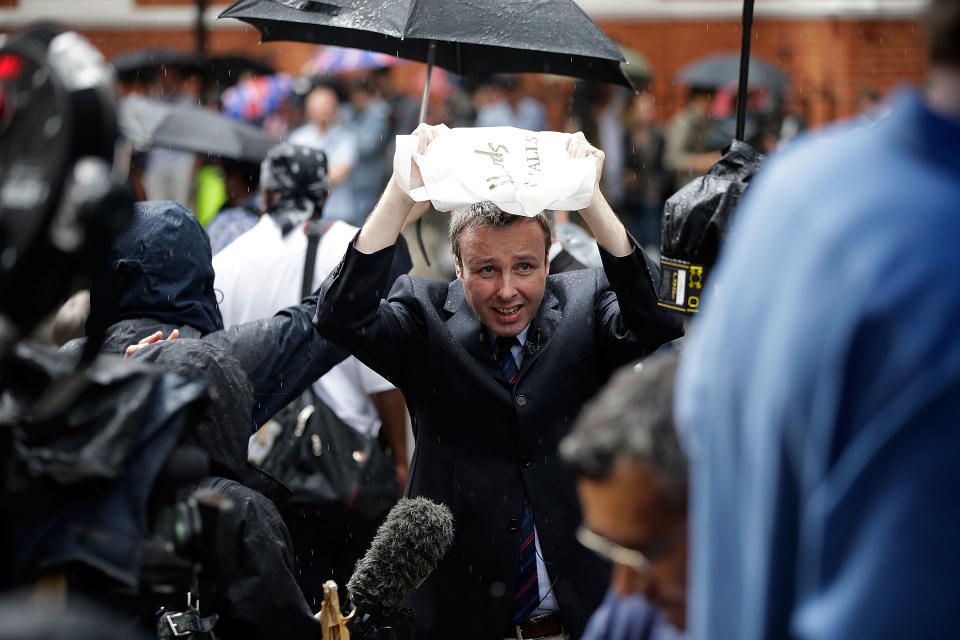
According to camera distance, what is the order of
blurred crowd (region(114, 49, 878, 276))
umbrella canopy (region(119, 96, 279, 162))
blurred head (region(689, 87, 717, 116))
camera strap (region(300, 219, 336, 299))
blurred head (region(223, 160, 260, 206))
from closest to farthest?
camera strap (region(300, 219, 336, 299)), blurred head (region(223, 160, 260, 206)), umbrella canopy (region(119, 96, 279, 162)), blurred crowd (region(114, 49, 878, 276)), blurred head (region(689, 87, 717, 116))

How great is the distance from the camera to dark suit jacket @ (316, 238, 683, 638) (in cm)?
345

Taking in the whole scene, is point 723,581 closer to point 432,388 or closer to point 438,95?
point 432,388

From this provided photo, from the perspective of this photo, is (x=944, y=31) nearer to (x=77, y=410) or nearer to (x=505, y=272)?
(x=77, y=410)

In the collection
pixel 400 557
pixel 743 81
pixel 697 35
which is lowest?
pixel 400 557

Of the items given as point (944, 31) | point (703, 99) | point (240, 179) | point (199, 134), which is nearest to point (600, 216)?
point (944, 31)

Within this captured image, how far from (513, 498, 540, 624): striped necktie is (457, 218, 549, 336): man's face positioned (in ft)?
1.76

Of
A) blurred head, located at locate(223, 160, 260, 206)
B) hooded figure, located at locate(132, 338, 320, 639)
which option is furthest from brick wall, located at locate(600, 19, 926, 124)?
hooded figure, located at locate(132, 338, 320, 639)

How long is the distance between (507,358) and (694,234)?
0.65 m

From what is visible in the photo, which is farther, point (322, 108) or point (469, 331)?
point (322, 108)

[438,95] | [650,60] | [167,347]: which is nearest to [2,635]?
[167,347]

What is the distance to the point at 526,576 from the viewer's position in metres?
3.50

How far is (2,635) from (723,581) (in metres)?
0.81

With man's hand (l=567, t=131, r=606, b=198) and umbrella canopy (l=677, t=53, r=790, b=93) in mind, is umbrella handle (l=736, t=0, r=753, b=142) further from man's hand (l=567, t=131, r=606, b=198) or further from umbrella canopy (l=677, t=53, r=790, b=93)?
umbrella canopy (l=677, t=53, r=790, b=93)

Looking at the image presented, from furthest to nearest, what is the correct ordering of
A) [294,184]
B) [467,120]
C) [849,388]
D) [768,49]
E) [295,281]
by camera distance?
[768,49], [467,120], [294,184], [295,281], [849,388]
